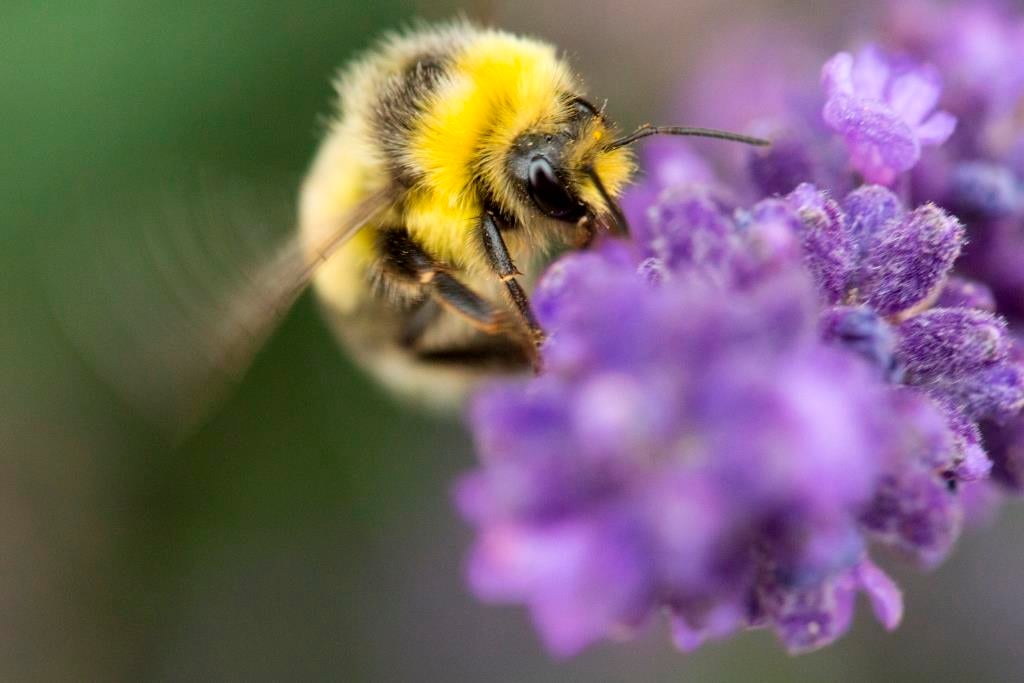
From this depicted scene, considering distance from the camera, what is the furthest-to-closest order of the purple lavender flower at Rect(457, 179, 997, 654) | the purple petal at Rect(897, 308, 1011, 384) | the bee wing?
the bee wing, the purple petal at Rect(897, 308, 1011, 384), the purple lavender flower at Rect(457, 179, 997, 654)

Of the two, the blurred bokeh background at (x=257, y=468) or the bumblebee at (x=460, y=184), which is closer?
the bumblebee at (x=460, y=184)

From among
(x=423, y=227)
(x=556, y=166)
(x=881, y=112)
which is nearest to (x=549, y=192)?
(x=556, y=166)

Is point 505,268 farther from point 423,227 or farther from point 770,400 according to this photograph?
point 770,400

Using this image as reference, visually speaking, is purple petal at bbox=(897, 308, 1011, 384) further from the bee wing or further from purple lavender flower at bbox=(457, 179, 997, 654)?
the bee wing

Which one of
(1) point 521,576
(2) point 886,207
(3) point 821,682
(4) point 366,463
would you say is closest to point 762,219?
(2) point 886,207

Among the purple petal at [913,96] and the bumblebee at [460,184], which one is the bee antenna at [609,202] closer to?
the bumblebee at [460,184]

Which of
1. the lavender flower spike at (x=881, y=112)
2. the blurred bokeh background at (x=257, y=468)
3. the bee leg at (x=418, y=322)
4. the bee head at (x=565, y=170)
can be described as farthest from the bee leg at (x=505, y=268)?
the blurred bokeh background at (x=257, y=468)

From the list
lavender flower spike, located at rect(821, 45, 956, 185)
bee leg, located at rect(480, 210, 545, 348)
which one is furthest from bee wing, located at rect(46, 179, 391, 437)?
lavender flower spike, located at rect(821, 45, 956, 185)

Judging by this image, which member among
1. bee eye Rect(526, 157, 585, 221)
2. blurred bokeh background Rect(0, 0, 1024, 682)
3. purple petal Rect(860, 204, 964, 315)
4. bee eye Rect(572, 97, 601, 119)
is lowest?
blurred bokeh background Rect(0, 0, 1024, 682)
